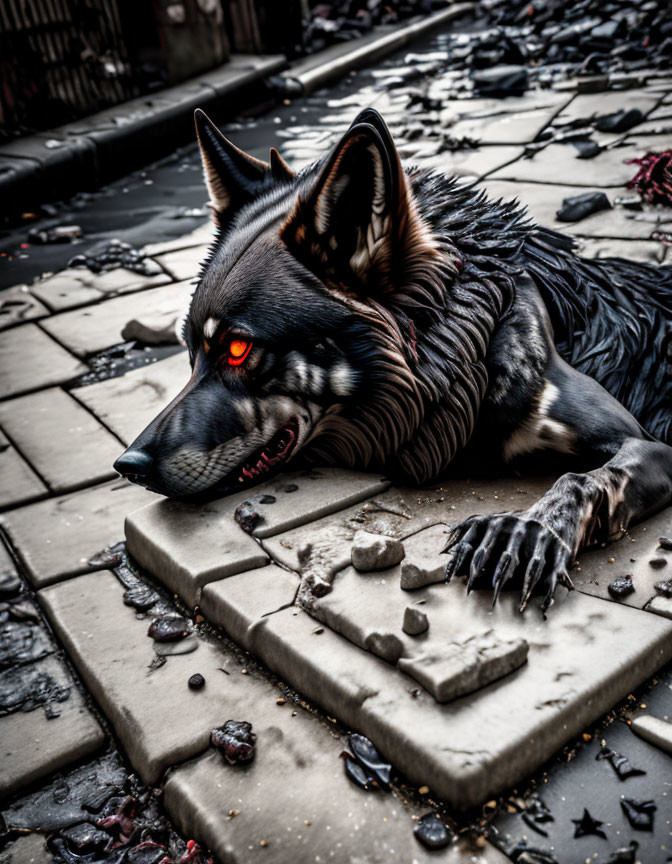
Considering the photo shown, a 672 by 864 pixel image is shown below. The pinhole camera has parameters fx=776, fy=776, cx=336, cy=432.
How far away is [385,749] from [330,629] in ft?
1.23

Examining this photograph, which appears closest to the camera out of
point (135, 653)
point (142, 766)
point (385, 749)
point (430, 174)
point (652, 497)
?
point (385, 749)

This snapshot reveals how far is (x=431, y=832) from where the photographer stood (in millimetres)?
1500

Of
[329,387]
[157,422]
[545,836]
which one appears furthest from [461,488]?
[545,836]

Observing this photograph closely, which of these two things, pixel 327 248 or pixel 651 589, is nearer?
pixel 651 589

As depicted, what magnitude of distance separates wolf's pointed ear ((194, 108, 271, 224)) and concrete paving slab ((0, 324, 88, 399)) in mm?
1574

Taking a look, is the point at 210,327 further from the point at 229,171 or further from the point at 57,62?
the point at 57,62

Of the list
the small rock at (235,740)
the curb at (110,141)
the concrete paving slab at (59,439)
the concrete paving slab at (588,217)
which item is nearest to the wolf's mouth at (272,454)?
the concrete paving slab at (59,439)

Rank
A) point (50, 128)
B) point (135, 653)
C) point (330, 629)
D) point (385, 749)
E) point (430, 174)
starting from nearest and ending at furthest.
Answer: point (385, 749) → point (330, 629) → point (135, 653) → point (430, 174) → point (50, 128)

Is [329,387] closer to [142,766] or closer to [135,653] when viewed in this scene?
[135,653]

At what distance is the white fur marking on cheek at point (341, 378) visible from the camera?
244 centimetres

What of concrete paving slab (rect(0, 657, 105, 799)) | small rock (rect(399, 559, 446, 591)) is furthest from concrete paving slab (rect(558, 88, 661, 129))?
concrete paving slab (rect(0, 657, 105, 799))

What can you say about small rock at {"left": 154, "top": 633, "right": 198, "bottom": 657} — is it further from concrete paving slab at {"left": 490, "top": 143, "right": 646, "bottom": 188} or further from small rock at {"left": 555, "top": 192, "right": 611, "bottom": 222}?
concrete paving slab at {"left": 490, "top": 143, "right": 646, "bottom": 188}

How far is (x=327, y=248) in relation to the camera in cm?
239

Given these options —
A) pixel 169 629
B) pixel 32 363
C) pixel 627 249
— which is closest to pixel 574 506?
pixel 169 629
